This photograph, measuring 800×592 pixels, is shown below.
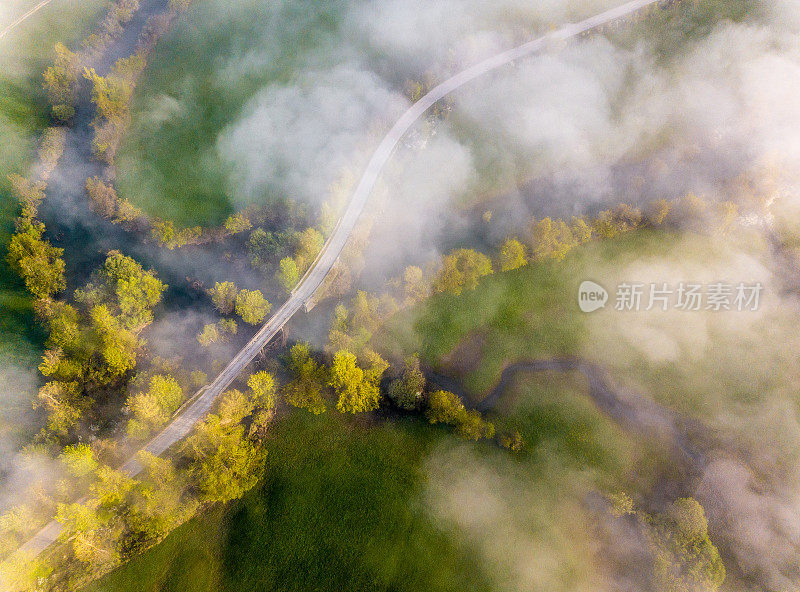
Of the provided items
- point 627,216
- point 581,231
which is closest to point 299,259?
point 581,231

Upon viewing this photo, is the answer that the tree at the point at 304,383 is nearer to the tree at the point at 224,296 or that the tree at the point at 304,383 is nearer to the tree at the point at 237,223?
the tree at the point at 224,296

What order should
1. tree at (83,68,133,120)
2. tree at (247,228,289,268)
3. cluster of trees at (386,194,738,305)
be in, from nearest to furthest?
tree at (247,228,289,268), cluster of trees at (386,194,738,305), tree at (83,68,133,120)

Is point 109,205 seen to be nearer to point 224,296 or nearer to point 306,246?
point 224,296

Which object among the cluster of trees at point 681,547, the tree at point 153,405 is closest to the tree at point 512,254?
the cluster of trees at point 681,547

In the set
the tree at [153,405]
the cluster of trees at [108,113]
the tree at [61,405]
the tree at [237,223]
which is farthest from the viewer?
the cluster of trees at [108,113]

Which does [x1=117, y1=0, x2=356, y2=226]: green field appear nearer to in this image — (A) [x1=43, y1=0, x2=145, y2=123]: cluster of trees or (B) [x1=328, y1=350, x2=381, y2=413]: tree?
(A) [x1=43, y1=0, x2=145, y2=123]: cluster of trees

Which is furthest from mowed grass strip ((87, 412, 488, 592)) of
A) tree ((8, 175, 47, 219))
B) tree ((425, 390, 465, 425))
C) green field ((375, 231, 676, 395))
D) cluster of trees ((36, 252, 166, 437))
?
tree ((8, 175, 47, 219))

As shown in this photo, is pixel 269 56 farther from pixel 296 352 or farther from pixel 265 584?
pixel 265 584
